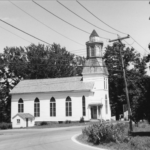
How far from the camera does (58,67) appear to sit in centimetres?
7394

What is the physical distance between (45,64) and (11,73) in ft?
32.0

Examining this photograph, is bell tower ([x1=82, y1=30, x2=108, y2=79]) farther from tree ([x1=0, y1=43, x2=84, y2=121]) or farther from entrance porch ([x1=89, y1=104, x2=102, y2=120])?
tree ([x1=0, y1=43, x2=84, y2=121])

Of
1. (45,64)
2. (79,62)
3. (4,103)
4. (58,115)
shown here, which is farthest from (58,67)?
(58,115)

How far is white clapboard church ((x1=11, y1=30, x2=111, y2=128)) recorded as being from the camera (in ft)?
173

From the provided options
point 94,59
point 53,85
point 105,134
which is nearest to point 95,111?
point 53,85

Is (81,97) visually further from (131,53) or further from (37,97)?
(131,53)

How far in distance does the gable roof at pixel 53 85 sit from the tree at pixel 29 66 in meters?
12.1

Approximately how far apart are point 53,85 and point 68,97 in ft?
14.9

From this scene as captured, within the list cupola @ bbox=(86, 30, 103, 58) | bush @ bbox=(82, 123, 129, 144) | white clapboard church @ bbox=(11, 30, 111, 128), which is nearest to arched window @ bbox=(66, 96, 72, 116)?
white clapboard church @ bbox=(11, 30, 111, 128)

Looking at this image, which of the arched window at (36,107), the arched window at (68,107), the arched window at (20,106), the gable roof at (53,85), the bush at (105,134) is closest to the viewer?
the bush at (105,134)

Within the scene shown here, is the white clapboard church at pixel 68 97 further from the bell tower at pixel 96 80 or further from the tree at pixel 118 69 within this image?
the tree at pixel 118 69

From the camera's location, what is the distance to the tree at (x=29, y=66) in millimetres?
71438

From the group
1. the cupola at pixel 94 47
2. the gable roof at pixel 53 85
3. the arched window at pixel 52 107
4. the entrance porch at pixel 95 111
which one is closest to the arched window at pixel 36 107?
the gable roof at pixel 53 85

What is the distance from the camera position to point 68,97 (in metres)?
54.2
